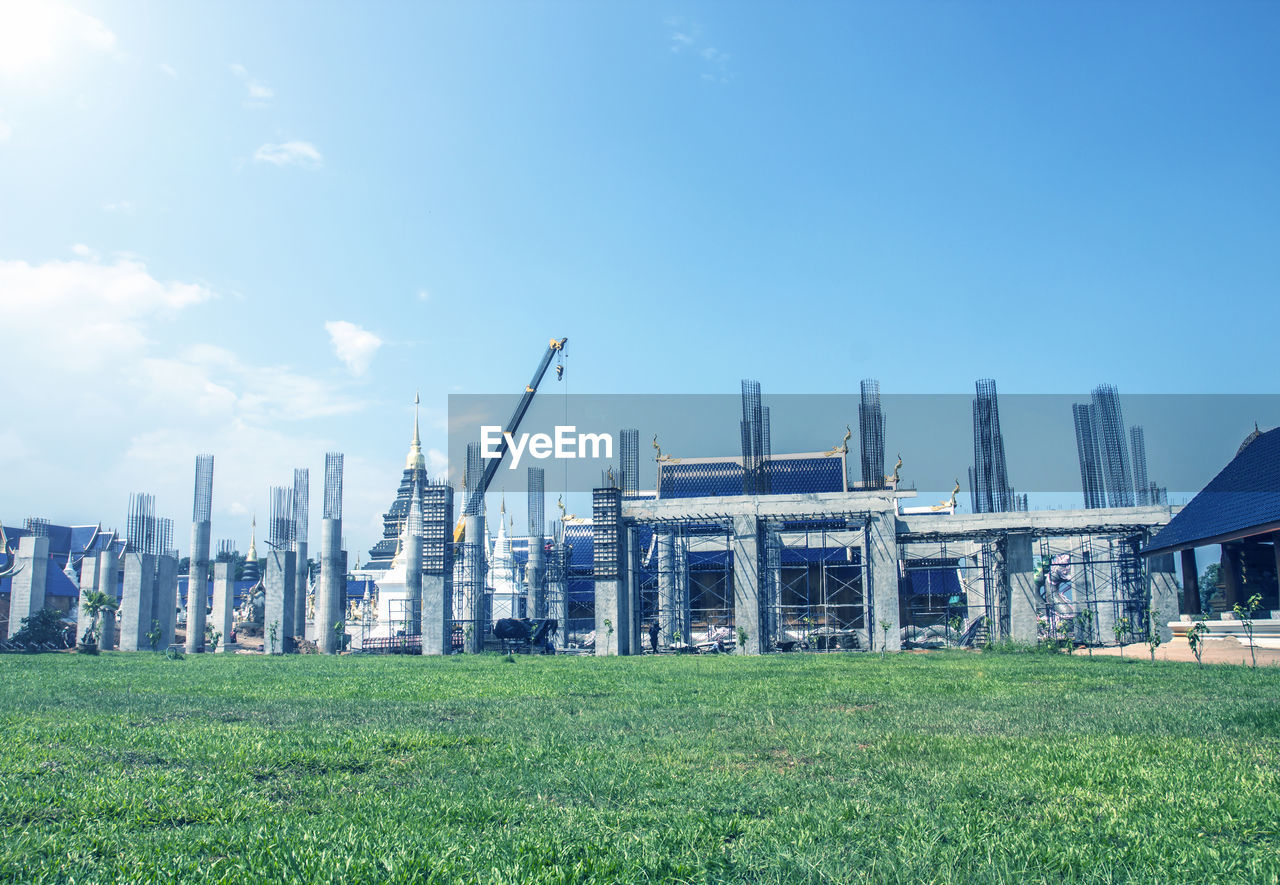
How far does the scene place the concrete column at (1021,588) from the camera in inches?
1304

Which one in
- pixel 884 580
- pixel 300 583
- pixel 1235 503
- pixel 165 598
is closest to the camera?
pixel 1235 503

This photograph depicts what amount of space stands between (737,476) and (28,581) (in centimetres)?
3500

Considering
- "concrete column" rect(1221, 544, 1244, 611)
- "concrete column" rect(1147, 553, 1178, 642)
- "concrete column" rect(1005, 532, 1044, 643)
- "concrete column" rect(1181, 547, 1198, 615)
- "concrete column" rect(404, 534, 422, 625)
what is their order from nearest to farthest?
1. "concrete column" rect(1221, 544, 1244, 611)
2. "concrete column" rect(1181, 547, 1198, 615)
3. "concrete column" rect(1147, 553, 1178, 642)
4. "concrete column" rect(1005, 532, 1044, 643)
5. "concrete column" rect(404, 534, 422, 625)

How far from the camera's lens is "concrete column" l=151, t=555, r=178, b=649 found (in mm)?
44188

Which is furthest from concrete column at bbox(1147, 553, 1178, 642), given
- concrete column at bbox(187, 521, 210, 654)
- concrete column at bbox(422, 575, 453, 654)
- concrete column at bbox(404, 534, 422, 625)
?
concrete column at bbox(187, 521, 210, 654)

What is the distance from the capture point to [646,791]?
582 centimetres

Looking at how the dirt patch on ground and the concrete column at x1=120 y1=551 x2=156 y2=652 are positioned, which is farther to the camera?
the concrete column at x1=120 y1=551 x2=156 y2=652

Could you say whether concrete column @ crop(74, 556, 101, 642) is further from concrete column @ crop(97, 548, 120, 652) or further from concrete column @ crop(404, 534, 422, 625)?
concrete column @ crop(404, 534, 422, 625)

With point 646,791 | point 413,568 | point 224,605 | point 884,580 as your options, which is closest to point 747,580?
point 884,580

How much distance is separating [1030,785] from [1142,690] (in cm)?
866

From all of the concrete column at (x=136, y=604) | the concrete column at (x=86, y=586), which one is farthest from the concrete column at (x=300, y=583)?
the concrete column at (x=86, y=586)

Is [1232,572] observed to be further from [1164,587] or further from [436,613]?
[436,613]

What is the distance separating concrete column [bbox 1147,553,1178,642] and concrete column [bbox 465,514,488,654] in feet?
83.8

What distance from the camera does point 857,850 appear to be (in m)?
4.43
